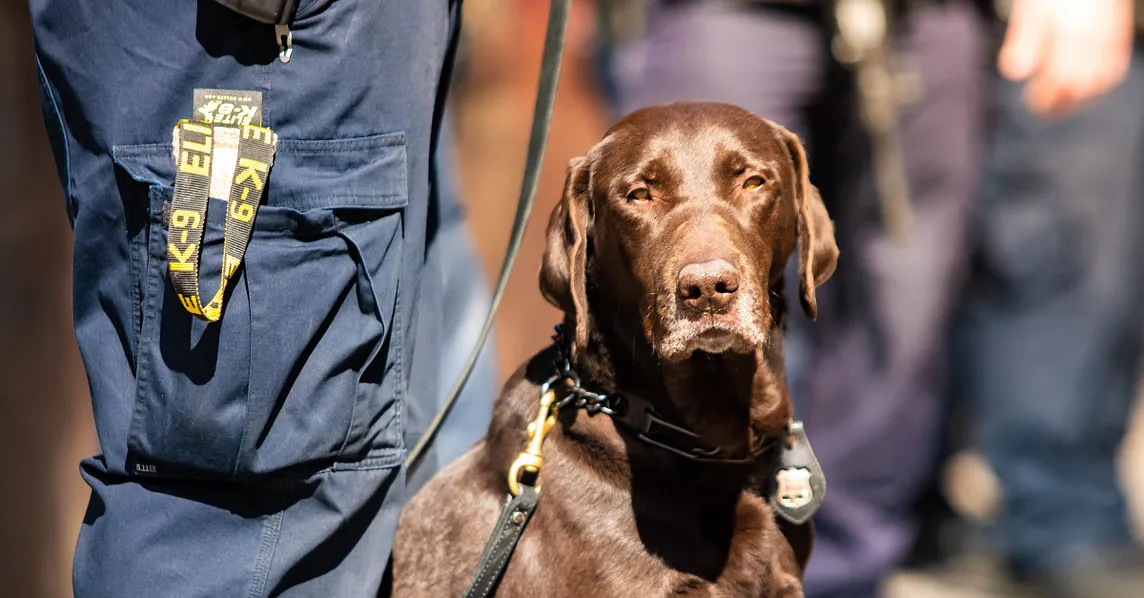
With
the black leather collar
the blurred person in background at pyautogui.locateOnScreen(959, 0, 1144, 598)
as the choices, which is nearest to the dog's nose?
the black leather collar

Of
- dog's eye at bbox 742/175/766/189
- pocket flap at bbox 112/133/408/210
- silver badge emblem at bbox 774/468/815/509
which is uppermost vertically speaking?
dog's eye at bbox 742/175/766/189

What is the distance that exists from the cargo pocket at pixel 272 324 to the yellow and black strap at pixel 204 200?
21 mm

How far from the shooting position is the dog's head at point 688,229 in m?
2.29

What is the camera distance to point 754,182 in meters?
2.51

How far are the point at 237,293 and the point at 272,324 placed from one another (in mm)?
86

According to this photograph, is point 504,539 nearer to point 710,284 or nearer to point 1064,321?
point 710,284

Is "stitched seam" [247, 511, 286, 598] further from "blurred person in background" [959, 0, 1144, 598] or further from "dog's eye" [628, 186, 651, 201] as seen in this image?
"blurred person in background" [959, 0, 1144, 598]

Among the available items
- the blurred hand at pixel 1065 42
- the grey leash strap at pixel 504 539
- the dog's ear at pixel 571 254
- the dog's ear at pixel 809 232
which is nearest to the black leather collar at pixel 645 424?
the dog's ear at pixel 571 254

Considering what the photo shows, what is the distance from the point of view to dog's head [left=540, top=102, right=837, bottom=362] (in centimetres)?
229

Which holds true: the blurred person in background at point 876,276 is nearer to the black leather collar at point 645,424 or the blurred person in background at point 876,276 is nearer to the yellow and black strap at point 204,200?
the black leather collar at point 645,424

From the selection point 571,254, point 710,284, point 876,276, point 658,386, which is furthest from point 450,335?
point 876,276

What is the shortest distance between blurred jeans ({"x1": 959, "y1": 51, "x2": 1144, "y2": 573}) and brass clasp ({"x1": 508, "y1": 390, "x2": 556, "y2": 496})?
2978mm

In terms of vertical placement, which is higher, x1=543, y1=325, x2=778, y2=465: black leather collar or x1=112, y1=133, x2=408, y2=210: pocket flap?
x1=112, y1=133, x2=408, y2=210: pocket flap

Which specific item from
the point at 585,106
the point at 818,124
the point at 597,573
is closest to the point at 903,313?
the point at 818,124
